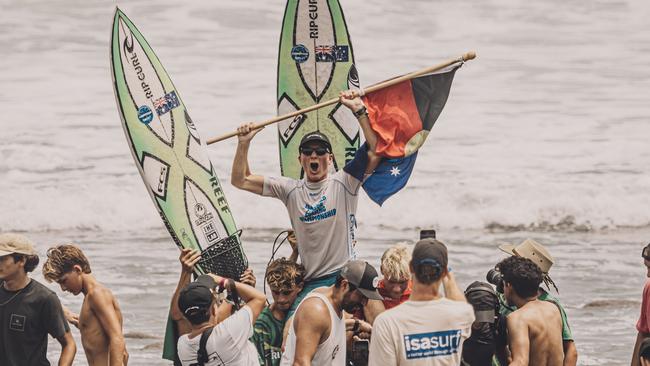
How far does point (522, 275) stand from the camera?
244 inches

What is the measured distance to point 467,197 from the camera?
17.7m

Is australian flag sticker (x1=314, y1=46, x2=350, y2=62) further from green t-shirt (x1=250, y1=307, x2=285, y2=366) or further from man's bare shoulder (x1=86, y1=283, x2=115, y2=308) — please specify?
man's bare shoulder (x1=86, y1=283, x2=115, y2=308)

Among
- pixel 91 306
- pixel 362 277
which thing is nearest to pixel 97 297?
pixel 91 306

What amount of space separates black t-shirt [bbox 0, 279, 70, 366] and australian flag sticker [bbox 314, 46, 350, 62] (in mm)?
3009

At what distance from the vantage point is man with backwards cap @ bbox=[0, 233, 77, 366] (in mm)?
6395

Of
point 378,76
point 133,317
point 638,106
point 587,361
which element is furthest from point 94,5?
point 587,361

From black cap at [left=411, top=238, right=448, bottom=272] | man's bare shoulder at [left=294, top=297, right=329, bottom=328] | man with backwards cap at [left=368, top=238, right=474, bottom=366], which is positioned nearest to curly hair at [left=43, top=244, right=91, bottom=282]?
man's bare shoulder at [left=294, top=297, right=329, bottom=328]

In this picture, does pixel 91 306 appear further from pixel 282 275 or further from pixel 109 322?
pixel 282 275

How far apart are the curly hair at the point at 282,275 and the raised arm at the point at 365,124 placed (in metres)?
0.73

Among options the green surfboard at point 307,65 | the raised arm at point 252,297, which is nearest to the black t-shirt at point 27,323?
the raised arm at point 252,297

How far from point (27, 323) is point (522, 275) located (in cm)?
255

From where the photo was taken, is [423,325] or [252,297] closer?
[423,325]

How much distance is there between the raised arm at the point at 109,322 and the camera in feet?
21.7

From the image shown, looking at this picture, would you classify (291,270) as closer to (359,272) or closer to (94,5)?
(359,272)
